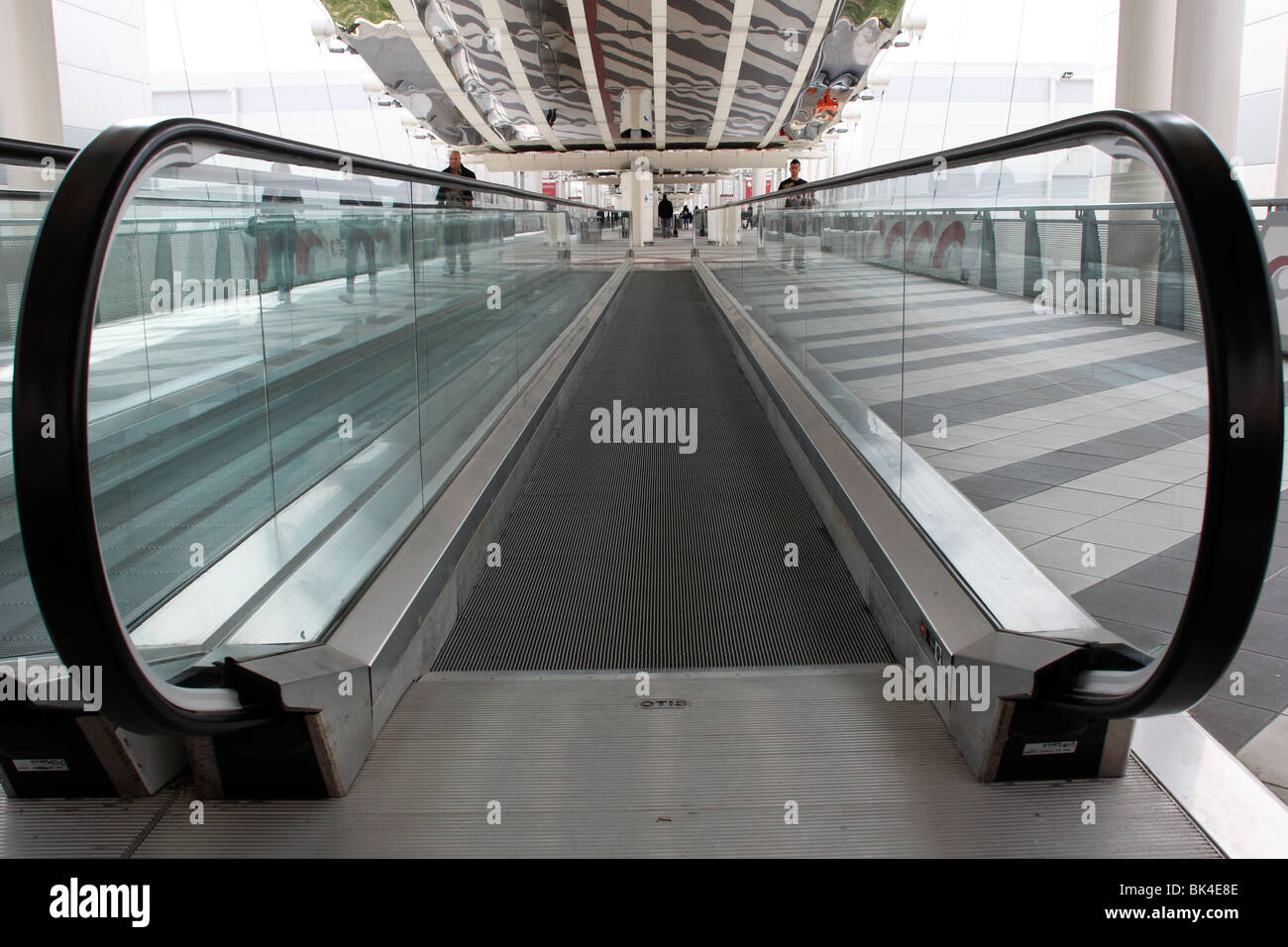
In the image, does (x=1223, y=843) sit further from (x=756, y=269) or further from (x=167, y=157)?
(x=756, y=269)

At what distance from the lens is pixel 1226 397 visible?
1712 mm

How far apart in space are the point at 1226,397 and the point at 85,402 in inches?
74.5

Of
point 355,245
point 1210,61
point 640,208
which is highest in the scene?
point 640,208

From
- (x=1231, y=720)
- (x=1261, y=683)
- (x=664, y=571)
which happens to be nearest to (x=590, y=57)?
→ (x=664, y=571)

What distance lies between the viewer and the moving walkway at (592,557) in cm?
179

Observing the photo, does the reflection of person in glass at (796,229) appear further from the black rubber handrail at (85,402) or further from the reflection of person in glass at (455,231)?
the black rubber handrail at (85,402)

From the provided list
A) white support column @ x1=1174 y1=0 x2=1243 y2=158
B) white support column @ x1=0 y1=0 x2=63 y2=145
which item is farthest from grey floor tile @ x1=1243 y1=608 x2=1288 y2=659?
white support column @ x1=0 y1=0 x2=63 y2=145

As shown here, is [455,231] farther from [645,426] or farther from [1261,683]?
[1261,683]

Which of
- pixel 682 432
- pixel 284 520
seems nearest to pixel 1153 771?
pixel 284 520

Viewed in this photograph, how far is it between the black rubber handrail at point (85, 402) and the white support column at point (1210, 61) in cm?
903

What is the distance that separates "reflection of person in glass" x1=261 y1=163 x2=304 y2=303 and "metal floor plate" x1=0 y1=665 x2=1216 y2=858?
140cm

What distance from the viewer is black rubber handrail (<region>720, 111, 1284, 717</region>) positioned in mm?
1706
